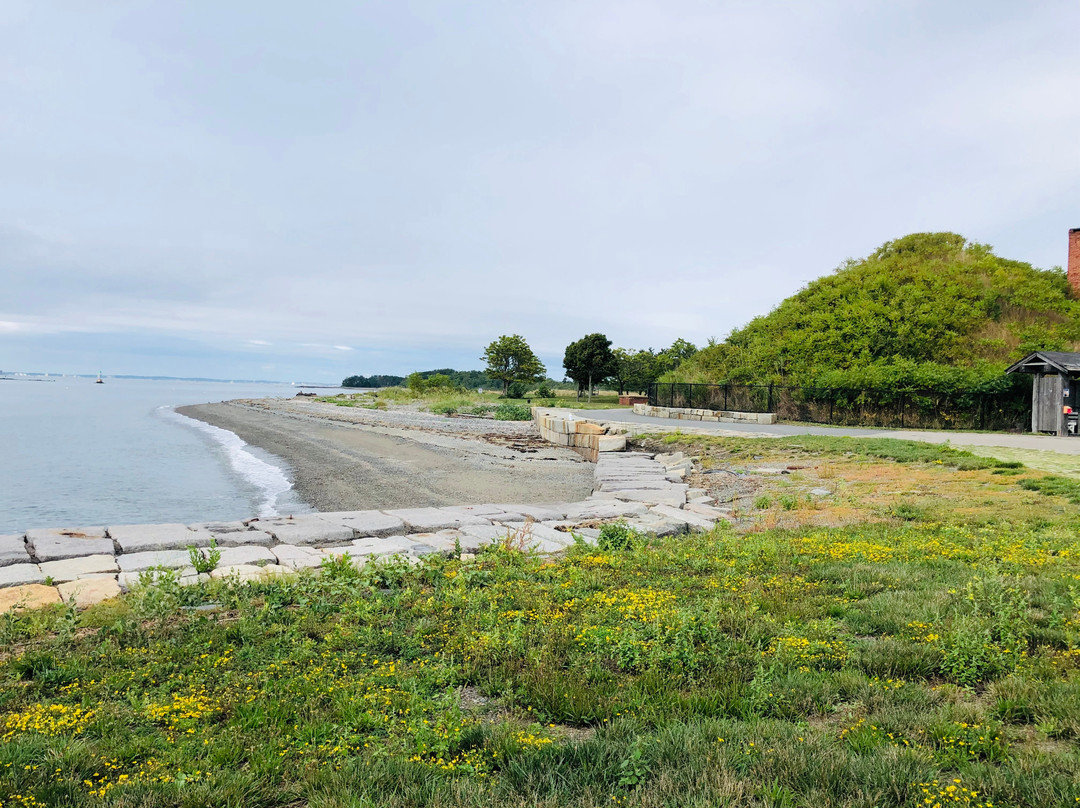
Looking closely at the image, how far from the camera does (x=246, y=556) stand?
6.00 meters

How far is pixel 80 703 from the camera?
2.99m

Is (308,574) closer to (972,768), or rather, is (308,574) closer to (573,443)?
(972,768)

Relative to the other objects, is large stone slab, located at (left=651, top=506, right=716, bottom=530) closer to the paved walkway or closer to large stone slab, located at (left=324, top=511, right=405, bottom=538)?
large stone slab, located at (left=324, top=511, right=405, bottom=538)

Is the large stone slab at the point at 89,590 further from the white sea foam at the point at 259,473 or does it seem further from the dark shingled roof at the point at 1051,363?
the dark shingled roof at the point at 1051,363

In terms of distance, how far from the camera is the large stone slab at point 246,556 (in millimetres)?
5809

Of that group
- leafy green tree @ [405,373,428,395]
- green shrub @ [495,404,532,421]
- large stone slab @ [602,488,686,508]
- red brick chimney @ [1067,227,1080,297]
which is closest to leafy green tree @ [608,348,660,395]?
leafy green tree @ [405,373,428,395]

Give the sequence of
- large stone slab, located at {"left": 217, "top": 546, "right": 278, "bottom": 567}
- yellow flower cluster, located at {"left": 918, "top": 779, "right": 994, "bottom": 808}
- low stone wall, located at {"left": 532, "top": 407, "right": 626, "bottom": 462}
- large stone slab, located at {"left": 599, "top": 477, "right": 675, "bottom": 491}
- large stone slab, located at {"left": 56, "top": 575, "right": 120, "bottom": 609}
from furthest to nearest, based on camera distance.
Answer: low stone wall, located at {"left": 532, "top": 407, "right": 626, "bottom": 462} < large stone slab, located at {"left": 599, "top": 477, "right": 675, "bottom": 491} < large stone slab, located at {"left": 217, "top": 546, "right": 278, "bottom": 567} < large stone slab, located at {"left": 56, "top": 575, "right": 120, "bottom": 609} < yellow flower cluster, located at {"left": 918, "top": 779, "right": 994, "bottom": 808}

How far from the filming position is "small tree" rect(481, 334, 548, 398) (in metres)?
59.2

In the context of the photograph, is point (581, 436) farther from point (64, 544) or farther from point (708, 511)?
point (64, 544)

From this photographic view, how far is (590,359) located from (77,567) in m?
46.0

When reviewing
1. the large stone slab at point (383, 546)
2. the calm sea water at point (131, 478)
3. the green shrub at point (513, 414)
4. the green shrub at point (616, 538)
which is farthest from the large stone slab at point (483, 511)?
the green shrub at point (513, 414)

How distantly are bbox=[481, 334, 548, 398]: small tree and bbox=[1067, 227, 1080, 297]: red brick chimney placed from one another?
40.3 m

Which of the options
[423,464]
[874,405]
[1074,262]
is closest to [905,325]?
[874,405]

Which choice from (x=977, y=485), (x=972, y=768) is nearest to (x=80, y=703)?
(x=972, y=768)
